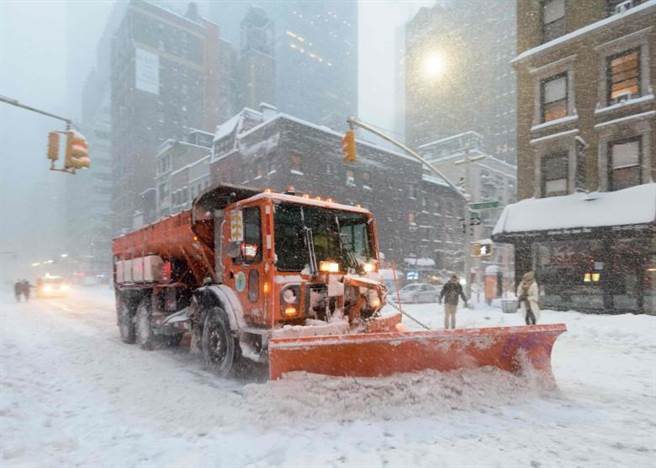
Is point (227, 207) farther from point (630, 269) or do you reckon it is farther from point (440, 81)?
point (440, 81)

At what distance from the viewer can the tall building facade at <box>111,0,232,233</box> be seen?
8988cm

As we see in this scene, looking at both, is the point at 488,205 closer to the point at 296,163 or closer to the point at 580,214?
the point at 580,214

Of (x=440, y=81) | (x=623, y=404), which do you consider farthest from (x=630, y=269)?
(x=440, y=81)

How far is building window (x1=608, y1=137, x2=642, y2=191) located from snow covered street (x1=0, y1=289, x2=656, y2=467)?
1201 cm

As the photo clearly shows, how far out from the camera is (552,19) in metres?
19.2

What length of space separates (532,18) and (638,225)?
10873 millimetres

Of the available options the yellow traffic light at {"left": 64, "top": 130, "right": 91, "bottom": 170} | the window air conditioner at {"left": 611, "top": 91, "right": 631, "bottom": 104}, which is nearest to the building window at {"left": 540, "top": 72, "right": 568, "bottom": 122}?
the window air conditioner at {"left": 611, "top": 91, "right": 631, "bottom": 104}

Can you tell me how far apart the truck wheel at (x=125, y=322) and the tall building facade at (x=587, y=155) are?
1512 cm

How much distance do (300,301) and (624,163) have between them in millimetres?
16268

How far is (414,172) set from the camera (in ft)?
143

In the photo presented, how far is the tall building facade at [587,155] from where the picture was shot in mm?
15938

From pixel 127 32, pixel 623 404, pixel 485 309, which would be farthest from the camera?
pixel 127 32

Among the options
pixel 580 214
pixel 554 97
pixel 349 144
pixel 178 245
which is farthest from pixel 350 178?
pixel 178 245

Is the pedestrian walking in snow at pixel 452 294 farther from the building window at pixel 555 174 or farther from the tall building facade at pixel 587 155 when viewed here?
the building window at pixel 555 174
